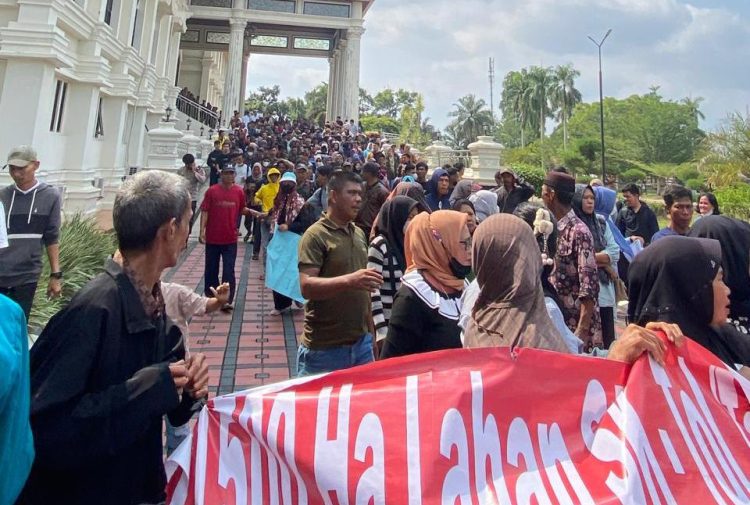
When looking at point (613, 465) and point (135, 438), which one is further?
point (613, 465)

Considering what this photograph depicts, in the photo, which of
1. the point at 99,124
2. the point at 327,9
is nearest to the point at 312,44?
the point at 327,9

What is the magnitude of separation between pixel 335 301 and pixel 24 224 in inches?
97.5

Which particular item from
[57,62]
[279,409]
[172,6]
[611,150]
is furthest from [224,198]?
[611,150]

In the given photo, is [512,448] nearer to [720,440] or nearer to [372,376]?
[372,376]

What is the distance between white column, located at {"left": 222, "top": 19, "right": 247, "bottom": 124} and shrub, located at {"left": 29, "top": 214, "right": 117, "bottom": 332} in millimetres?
23714

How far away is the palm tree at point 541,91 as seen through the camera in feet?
208

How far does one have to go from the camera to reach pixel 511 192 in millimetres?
6281

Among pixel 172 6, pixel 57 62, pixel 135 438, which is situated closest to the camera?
pixel 135 438

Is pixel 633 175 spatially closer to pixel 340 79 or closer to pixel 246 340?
pixel 340 79

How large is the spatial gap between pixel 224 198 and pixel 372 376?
14.9 feet

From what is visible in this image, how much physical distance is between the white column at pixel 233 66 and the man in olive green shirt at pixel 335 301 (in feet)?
92.1

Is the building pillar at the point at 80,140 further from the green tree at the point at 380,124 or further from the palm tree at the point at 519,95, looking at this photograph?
the palm tree at the point at 519,95

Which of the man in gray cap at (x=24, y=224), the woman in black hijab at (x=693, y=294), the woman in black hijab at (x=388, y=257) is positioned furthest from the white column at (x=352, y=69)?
the woman in black hijab at (x=693, y=294)

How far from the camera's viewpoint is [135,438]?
1.30 m
